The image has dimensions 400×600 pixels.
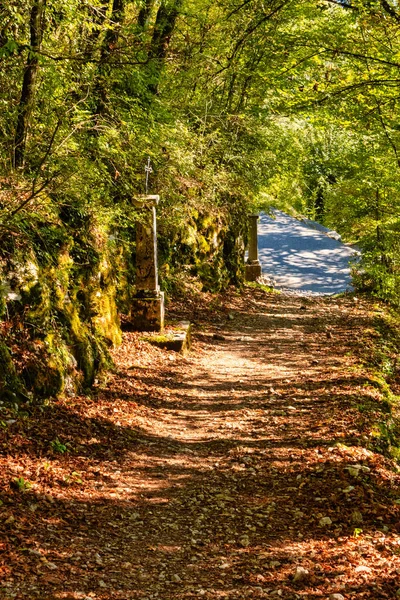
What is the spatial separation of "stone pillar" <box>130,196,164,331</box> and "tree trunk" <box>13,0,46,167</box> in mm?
3911

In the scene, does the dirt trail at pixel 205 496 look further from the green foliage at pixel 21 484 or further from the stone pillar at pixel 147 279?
the stone pillar at pixel 147 279

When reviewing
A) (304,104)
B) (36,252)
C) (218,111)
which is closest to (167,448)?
(36,252)

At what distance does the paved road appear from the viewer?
23.6m

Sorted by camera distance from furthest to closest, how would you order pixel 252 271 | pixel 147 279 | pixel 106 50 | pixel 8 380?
pixel 252 271 → pixel 147 279 → pixel 106 50 → pixel 8 380

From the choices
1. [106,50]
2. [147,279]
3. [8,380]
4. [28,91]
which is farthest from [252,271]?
[8,380]

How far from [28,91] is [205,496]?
4.57 meters

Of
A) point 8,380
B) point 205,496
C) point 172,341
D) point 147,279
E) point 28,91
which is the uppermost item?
point 28,91

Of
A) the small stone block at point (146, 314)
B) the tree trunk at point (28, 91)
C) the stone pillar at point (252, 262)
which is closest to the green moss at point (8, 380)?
the tree trunk at point (28, 91)

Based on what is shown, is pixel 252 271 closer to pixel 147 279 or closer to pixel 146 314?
pixel 147 279

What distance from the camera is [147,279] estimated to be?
37.0 ft

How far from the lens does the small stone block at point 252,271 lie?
2261 centimetres

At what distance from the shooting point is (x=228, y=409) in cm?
827

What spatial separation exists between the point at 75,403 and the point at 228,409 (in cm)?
232

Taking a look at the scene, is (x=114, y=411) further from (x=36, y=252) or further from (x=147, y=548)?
(x=147, y=548)
